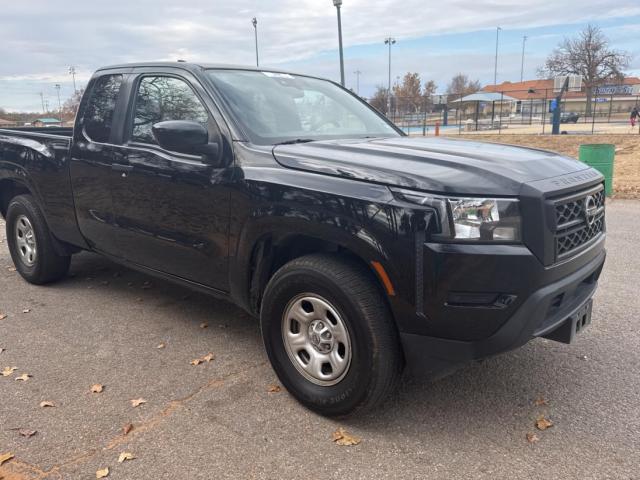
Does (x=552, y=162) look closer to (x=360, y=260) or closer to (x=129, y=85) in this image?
(x=360, y=260)

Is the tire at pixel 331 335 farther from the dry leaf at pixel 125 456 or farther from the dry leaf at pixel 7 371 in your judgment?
the dry leaf at pixel 7 371

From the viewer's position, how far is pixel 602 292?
505 centimetres

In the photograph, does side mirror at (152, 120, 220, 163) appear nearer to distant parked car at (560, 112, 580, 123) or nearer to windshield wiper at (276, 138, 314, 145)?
windshield wiper at (276, 138, 314, 145)

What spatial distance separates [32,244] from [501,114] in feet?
152

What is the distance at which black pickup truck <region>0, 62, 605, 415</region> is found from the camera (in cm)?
255

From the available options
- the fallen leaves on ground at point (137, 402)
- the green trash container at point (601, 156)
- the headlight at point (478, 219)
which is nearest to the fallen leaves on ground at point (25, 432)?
the fallen leaves on ground at point (137, 402)

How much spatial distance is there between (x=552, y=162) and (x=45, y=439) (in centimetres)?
→ 308

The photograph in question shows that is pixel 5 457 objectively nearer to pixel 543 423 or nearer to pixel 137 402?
pixel 137 402

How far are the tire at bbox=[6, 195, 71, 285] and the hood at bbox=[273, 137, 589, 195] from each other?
2.99 m

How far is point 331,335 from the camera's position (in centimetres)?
302

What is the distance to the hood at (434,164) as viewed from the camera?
260 centimetres

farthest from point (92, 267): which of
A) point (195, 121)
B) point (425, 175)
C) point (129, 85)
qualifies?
point (425, 175)

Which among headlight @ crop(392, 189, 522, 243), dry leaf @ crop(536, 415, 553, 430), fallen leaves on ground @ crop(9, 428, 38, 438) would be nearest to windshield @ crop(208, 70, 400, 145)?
headlight @ crop(392, 189, 522, 243)

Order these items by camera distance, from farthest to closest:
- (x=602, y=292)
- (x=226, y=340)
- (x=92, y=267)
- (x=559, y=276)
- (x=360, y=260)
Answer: (x=92, y=267), (x=602, y=292), (x=226, y=340), (x=360, y=260), (x=559, y=276)
